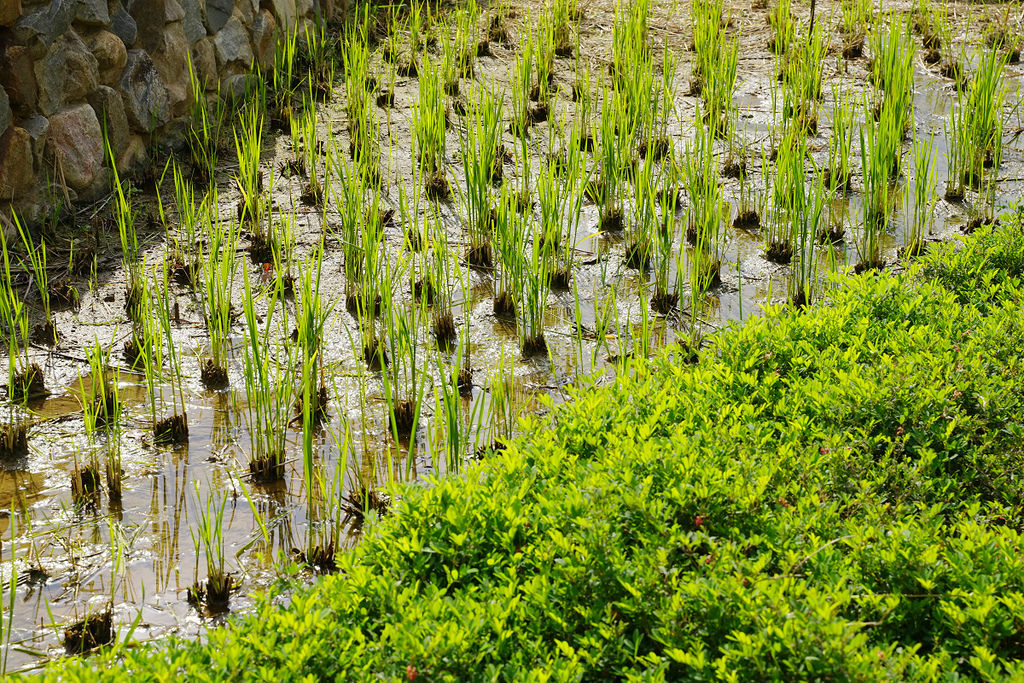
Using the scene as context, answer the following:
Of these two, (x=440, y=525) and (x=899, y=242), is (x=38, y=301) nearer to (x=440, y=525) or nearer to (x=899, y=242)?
(x=440, y=525)

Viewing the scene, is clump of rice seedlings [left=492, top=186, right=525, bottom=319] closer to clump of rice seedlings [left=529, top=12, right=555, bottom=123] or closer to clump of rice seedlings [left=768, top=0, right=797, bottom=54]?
clump of rice seedlings [left=529, top=12, right=555, bottom=123]

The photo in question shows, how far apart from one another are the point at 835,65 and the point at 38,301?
16.1 feet

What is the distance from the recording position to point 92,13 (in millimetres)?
3949

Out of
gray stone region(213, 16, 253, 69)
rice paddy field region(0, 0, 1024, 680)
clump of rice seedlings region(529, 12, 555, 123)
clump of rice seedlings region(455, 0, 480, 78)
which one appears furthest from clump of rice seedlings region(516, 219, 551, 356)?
clump of rice seedlings region(455, 0, 480, 78)

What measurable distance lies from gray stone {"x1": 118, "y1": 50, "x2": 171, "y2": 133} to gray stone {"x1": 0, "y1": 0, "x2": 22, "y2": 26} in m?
0.70

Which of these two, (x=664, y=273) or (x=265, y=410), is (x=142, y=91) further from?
(x=664, y=273)

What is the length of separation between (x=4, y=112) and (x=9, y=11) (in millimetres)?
366

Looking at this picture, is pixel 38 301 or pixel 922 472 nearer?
pixel 922 472

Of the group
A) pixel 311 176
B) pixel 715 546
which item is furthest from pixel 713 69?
pixel 715 546

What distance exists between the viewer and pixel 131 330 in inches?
135

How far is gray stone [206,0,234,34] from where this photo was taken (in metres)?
4.84

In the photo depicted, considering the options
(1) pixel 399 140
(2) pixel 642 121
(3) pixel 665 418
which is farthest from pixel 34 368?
(2) pixel 642 121

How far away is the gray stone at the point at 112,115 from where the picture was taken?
407 centimetres

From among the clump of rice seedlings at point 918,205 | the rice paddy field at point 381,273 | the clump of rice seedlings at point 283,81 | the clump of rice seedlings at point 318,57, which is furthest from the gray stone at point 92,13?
the clump of rice seedlings at point 918,205
